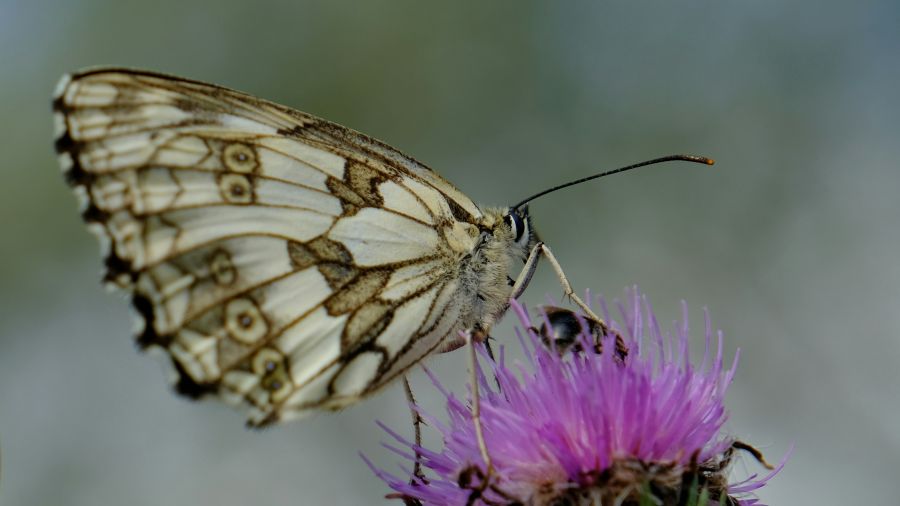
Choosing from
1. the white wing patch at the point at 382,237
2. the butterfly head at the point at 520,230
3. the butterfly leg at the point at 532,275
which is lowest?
the white wing patch at the point at 382,237

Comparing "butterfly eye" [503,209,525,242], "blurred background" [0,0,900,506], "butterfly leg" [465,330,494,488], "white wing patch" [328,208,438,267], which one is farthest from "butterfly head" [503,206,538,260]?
"blurred background" [0,0,900,506]

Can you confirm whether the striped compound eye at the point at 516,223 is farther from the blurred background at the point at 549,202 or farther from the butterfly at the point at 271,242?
the blurred background at the point at 549,202

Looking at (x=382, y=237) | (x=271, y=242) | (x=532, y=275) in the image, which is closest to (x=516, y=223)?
(x=532, y=275)

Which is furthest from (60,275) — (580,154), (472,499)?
(472,499)

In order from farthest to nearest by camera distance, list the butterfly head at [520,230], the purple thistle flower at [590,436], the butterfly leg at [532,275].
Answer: the butterfly head at [520,230], the butterfly leg at [532,275], the purple thistle flower at [590,436]

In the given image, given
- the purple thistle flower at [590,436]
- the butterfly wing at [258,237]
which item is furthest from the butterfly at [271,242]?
the purple thistle flower at [590,436]
